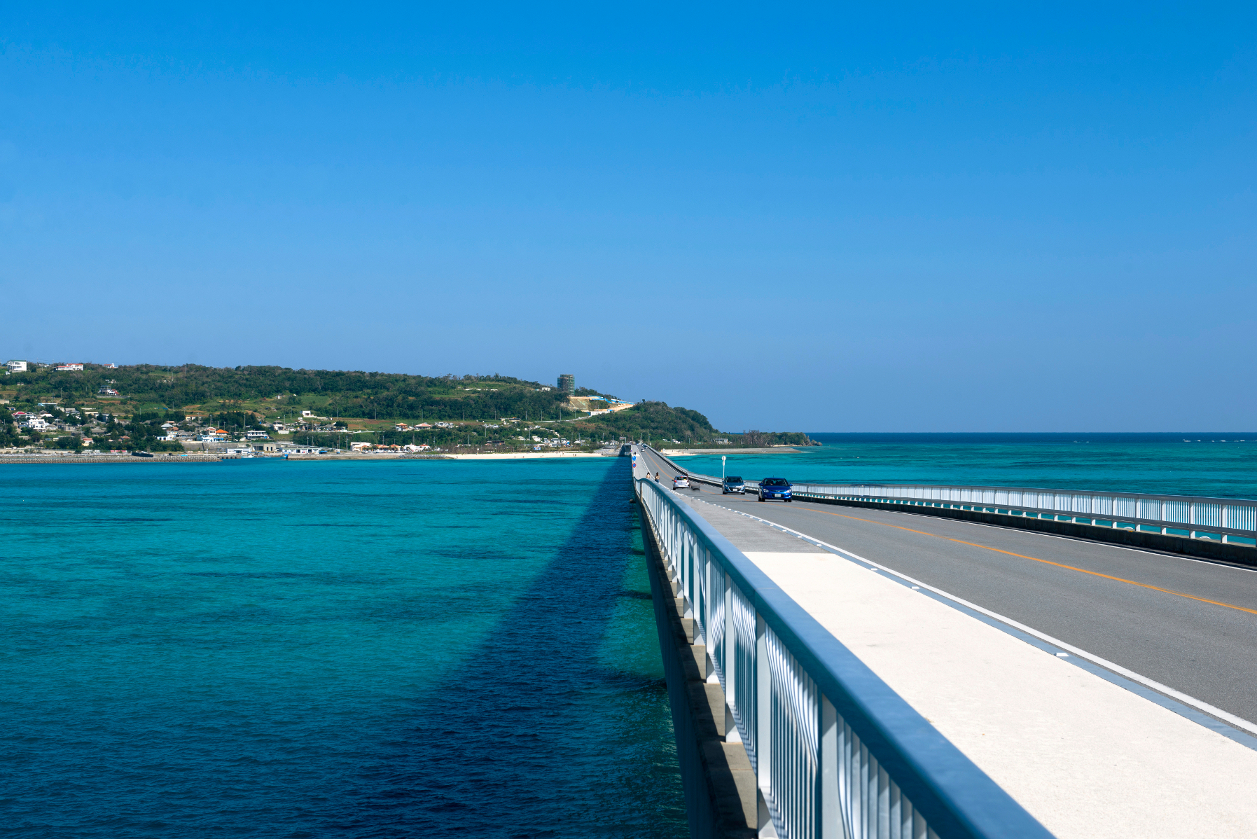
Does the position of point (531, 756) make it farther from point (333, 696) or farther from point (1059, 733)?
point (1059, 733)

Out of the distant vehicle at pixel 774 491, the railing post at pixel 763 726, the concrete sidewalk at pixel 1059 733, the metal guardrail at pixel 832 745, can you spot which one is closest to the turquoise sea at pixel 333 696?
the concrete sidewalk at pixel 1059 733

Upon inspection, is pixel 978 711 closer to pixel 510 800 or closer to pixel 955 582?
pixel 510 800

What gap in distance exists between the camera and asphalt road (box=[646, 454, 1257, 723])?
9.55 metres

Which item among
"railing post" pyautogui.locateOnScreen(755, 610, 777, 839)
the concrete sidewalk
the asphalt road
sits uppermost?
"railing post" pyautogui.locateOnScreen(755, 610, 777, 839)

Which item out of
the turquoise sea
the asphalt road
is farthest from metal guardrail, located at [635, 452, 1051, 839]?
the turquoise sea

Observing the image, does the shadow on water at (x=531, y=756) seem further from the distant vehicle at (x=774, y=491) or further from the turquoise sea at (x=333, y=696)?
the distant vehicle at (x=774, y=491)

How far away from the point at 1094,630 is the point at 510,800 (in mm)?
7383

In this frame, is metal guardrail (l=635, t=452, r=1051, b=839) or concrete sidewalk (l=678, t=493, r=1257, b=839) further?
concrete sidewalk (l=678, t=493, r=1257, b=839)

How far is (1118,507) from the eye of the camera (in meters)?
26.7

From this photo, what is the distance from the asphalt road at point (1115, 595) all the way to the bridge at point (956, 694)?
0.19 feet

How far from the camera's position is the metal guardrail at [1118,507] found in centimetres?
2130

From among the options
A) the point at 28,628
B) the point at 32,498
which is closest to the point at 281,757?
the point at 28,628

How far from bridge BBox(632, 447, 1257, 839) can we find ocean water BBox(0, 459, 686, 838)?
110 inches

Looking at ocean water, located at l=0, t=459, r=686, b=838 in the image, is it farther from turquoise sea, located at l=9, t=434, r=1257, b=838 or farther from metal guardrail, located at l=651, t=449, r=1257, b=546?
metal guardrail, located at l=651, t=449, r=1257, b=546
